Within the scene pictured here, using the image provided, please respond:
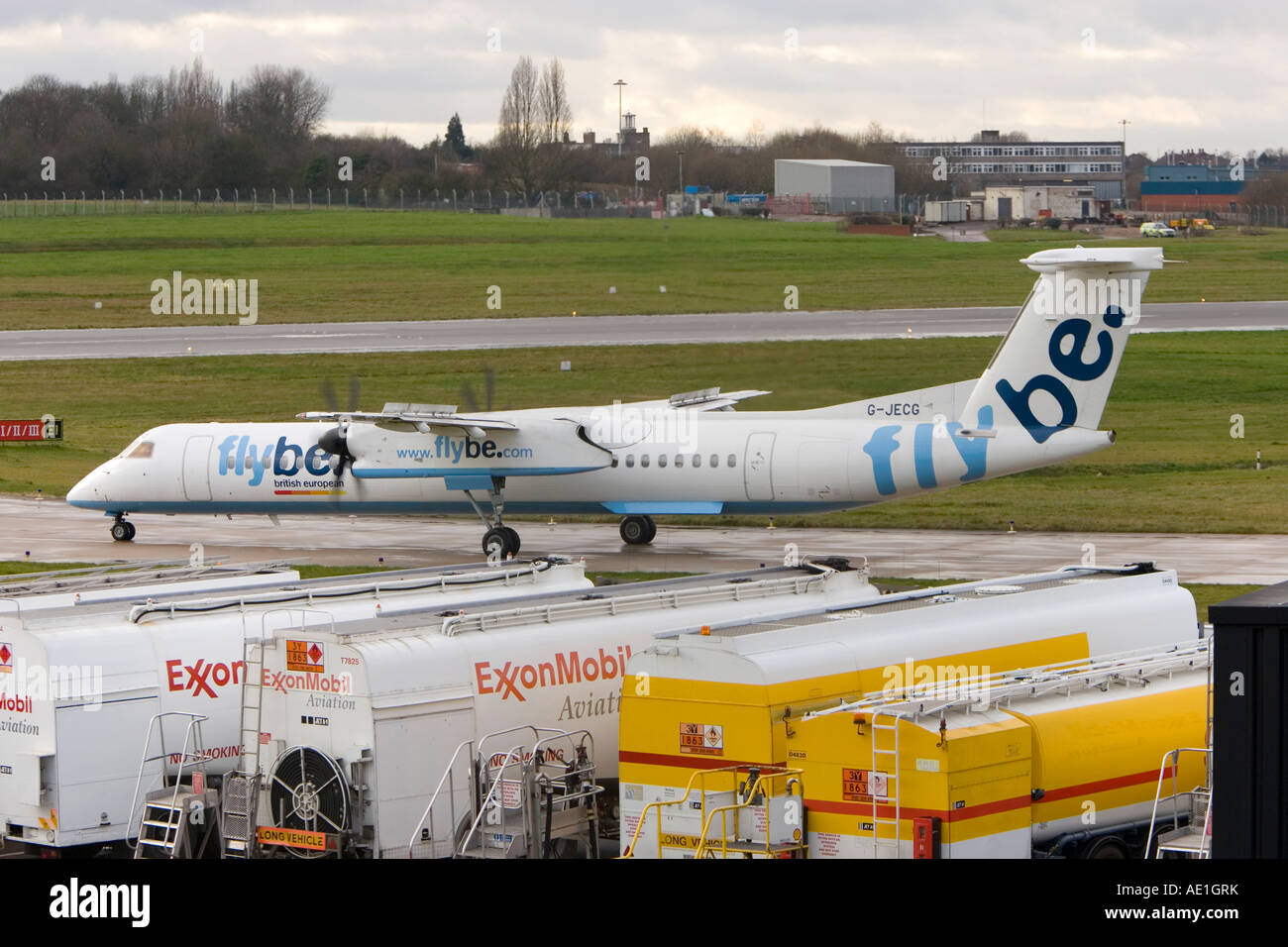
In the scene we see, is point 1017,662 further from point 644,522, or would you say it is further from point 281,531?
point 281,531

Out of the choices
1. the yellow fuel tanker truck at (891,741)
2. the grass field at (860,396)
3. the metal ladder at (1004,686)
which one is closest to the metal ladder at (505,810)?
the yellow fuel tanker truck at (891,741)

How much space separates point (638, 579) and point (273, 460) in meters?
11.0

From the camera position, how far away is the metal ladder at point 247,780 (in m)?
18.5

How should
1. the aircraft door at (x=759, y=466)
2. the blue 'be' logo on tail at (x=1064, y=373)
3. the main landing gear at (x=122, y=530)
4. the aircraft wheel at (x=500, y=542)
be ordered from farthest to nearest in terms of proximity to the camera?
the main landing gear at (x=122, y=530) < the aircraft wheel at (x=500, y=542) < the aircraft door at (x=759, y=466) < the blue 'be' logo on tail at (x=1064, y=373)

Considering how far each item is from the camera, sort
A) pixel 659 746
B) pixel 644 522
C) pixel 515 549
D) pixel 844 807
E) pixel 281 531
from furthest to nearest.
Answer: pixel 281 531 → pixel 644 522 → pixel 515 549 → pixel 659 746 → pixel 844 807

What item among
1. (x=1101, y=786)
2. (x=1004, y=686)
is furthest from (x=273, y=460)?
(x=1101, y=786)

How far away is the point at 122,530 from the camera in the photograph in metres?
45.2

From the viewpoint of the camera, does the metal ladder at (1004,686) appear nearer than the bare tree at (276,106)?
Yes

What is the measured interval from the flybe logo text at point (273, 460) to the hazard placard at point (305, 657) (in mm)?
24257

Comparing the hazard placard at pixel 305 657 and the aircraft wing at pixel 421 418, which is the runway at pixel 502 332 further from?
the hazard placard at pixel 305 657

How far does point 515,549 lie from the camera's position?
41094 mm

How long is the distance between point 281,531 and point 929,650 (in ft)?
100

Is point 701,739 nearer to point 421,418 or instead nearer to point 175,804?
point 175,804
